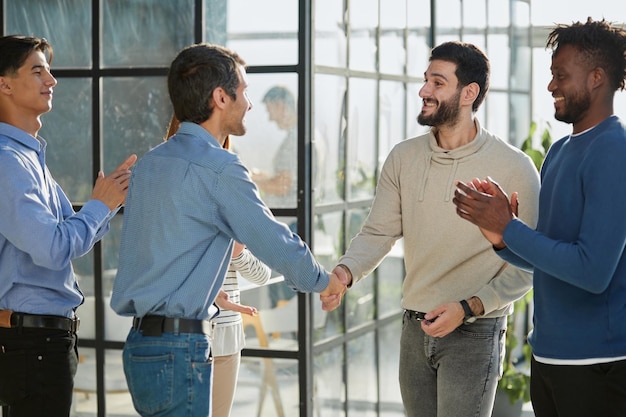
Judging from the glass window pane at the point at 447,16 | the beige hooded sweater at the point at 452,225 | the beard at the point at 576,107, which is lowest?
the beige hooded sweater at the point at 452,225

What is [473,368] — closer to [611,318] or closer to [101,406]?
[611,318]

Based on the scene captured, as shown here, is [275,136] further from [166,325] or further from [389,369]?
[166,325]

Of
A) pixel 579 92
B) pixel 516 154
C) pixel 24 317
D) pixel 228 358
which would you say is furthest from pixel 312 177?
pixel 579 92

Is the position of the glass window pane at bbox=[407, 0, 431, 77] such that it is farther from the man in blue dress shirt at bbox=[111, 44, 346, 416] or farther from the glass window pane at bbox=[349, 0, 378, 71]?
the man in blue dress shirt at bbox=[111, 44, 346, 416]

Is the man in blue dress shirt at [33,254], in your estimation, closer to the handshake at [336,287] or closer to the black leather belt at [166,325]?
the black leather belt at [166,325]

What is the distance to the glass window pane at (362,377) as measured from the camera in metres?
4.83

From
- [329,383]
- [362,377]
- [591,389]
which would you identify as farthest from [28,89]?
[362,377]

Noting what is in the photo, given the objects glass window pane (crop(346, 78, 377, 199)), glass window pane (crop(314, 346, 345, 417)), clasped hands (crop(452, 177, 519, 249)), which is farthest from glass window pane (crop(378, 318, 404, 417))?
clasped hands (crop(452, 177, 519, 249))

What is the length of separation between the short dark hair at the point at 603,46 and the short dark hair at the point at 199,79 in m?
0.81

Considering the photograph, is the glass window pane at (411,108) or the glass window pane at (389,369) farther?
the glass window pane at (411,108)

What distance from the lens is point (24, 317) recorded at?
9.24 ft

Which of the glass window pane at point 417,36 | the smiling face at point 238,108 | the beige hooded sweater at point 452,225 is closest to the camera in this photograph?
the smiling face at point 238,108

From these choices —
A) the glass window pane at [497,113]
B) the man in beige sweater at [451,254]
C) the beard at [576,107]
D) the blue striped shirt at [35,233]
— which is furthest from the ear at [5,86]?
the glass window pane at [497,113]

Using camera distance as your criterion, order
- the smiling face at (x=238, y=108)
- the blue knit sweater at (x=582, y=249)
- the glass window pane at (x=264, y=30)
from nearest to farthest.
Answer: the blue knit sweater at (x=582, y=249)
the smiling face at (x=238, y=108)
the glass window pane at (x=264, y=30)
